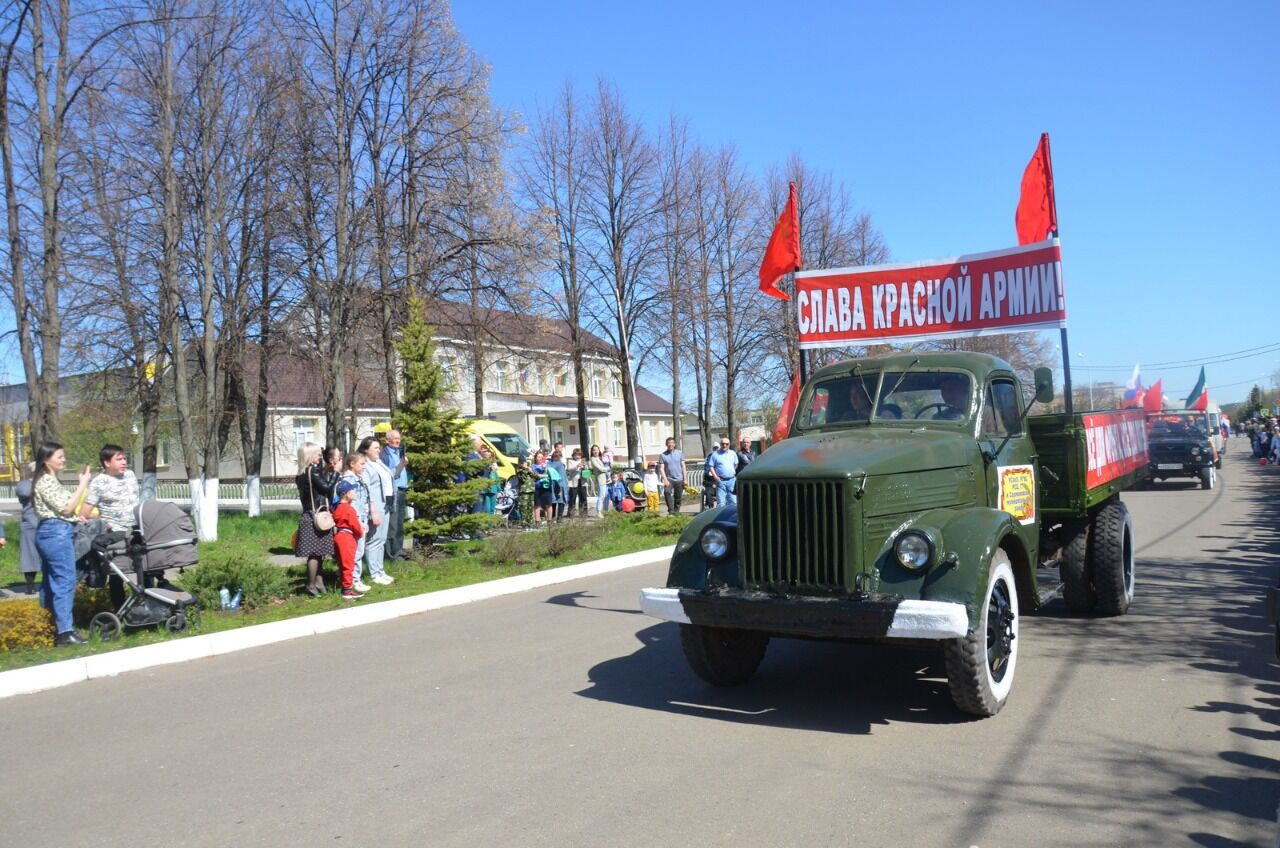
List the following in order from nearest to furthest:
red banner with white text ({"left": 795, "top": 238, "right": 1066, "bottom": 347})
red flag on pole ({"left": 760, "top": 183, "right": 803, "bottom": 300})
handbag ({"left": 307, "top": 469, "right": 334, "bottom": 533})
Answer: red banner with white text ({"left": 795, "top": 238, "right": 1066, "bottom": 347})
handbag ({"left": 307, "top": 469, "right": 334, "bottom": 533})
red flag on pole ({"left": 760, "top": 183, "right": 803, "bottom": 300})

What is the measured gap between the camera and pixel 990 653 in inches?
229

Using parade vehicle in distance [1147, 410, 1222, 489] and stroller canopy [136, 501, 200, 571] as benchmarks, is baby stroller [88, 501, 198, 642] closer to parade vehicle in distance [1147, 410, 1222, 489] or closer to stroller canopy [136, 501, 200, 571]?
stroller canopy [136, 501, 200, 571]

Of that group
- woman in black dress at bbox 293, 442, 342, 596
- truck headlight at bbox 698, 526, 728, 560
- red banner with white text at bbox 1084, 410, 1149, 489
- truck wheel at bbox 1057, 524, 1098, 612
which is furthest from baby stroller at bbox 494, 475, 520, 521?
truck headlight at bbox 698, 526, 728, 560

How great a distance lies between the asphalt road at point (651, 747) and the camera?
13.8 feet

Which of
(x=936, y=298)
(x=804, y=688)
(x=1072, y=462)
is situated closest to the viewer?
(x=804, y=688)

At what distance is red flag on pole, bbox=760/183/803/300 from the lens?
11.3 meters

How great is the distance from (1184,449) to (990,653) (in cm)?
2254

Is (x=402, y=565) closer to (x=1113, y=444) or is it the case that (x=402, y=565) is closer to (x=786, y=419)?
(x=786, y=419)

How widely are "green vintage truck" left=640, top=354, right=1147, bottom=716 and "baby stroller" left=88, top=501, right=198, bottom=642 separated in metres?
5.17

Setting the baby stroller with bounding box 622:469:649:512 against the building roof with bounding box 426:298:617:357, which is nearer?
the building roof with bounding box 426:298:617:357

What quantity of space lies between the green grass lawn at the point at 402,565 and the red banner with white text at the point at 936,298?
17.0ft

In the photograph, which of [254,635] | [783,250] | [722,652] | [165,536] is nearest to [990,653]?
[722,652]

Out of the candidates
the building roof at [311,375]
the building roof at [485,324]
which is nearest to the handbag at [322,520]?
the building roof at [485,324]

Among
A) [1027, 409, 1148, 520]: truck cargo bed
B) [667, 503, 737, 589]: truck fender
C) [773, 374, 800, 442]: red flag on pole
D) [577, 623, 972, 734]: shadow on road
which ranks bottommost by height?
[577, 623, 972, 734]: shadow on road
